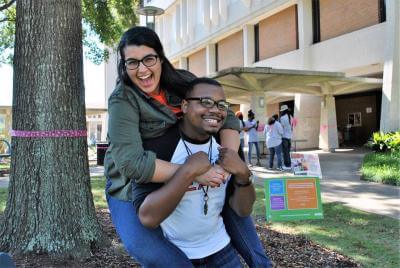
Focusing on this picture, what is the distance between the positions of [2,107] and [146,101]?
27.5 meters

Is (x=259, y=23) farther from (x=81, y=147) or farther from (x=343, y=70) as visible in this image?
(x=81, y=147)

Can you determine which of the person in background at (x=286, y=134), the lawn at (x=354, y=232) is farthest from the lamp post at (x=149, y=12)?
the lawn at (x=354, y=232)

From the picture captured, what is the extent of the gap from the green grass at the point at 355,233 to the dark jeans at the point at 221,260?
7.97ft

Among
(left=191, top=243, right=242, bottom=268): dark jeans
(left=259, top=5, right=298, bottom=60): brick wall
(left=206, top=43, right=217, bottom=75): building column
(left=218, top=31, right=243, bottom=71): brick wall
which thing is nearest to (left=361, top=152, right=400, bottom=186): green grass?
(left=191, top=243, right=242, bottom=268): dark jeans

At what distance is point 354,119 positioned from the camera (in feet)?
94.2

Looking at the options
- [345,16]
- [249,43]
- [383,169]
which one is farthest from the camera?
[249,43]

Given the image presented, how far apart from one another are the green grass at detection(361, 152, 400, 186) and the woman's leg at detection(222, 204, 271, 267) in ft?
27.0

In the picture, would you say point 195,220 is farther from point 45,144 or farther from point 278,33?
point 278,33

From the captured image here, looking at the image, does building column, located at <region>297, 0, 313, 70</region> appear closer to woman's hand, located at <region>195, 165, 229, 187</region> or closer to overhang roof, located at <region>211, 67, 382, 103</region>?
overhang roof, located at <region>211, 67, 382, 103</region>

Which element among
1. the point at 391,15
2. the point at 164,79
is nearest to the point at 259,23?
the point at 391,15

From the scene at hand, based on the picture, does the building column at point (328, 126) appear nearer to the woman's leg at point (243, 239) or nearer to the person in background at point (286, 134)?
the person in background at point (286, 134)

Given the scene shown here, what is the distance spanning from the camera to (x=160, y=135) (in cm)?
204

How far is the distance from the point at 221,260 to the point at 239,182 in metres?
0.39

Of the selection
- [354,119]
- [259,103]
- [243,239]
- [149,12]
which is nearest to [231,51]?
[354,119]
